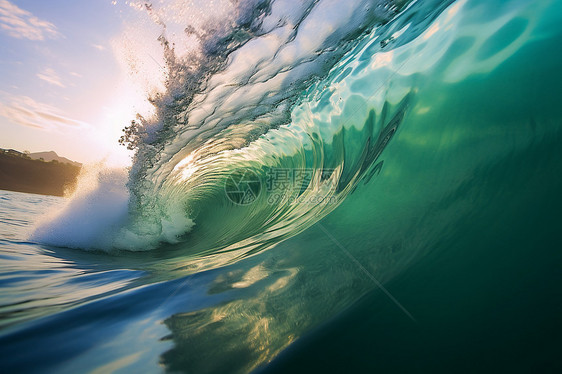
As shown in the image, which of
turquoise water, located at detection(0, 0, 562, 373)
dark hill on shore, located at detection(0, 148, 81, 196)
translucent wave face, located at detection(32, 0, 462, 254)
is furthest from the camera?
dark hill on shore, located at detection(0, 148, 81, 196)

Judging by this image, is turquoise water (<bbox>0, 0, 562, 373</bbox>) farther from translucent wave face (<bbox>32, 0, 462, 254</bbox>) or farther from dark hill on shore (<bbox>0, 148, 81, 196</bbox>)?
dark hill on shore (<bbox>0, 148, 81, 196</bbox>)

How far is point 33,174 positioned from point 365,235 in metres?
43.2

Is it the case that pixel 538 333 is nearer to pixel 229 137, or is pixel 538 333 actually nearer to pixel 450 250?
pixel 450 250

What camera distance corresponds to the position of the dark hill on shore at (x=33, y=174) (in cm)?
3016

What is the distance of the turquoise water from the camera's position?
86 cm

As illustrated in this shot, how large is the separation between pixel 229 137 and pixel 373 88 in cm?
270

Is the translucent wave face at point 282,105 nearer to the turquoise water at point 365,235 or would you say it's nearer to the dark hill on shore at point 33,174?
the turquoise water at point 365,235

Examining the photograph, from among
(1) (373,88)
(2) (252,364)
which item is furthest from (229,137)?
(2) (252,364)

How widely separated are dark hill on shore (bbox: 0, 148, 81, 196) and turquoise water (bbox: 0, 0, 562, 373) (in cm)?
3531

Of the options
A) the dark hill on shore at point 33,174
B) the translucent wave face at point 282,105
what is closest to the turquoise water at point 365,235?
the translucent wave face at point 282,105

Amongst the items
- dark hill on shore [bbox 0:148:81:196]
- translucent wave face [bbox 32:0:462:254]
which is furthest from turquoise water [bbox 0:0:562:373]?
dark hill on shore [bbox 0:148:81:196]

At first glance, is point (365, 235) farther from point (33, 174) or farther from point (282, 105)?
point (33, 174)

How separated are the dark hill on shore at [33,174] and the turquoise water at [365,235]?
3531 cm

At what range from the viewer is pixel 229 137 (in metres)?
4.77
